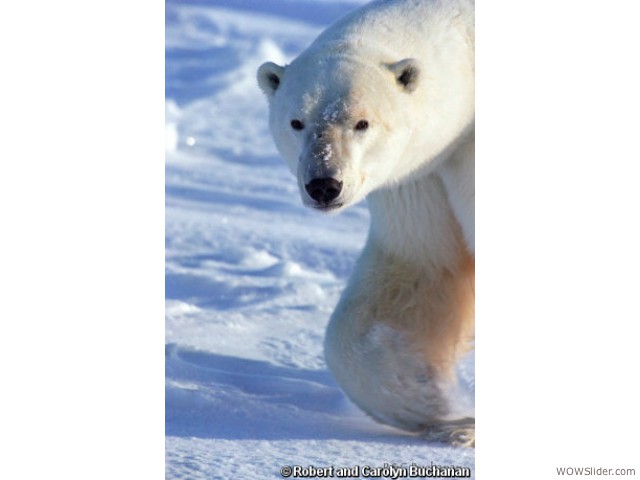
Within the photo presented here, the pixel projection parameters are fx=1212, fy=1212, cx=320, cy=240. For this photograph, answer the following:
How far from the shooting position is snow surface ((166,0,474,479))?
3.10 meters

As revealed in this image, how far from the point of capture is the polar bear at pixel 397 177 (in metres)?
2.93

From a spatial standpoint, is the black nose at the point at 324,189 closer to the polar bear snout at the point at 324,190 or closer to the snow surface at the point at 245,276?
the polar bear snout at the point at 324,190

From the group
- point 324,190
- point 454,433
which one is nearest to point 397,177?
point 324,190

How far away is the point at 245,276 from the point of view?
4703 mm

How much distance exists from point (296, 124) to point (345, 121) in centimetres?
14

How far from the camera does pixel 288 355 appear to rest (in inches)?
154

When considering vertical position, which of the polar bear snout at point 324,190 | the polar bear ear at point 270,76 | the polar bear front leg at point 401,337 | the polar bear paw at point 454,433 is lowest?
the polar bear paw at point 454,433

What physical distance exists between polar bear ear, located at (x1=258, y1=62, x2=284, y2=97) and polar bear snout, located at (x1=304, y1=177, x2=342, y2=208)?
0.44m

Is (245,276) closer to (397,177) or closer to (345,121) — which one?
(397,177)

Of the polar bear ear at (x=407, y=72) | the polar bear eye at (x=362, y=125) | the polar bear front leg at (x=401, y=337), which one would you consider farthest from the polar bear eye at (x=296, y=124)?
the polar bear front leg at (x=401, y=337)
